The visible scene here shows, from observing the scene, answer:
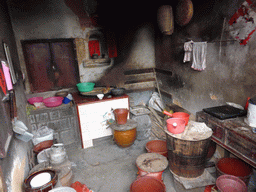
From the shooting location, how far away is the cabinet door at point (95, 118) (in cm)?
444

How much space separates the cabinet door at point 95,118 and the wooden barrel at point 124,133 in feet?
1.40

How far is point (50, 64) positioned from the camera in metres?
5.46

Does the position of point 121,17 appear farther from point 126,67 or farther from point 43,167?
point 43,167

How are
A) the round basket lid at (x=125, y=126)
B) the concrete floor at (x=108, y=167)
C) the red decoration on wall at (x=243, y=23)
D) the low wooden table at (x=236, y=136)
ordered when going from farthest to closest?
the round basket lid at (x=125, y=126) → the concrete floor at (x=108, y=167) → the red decoration on wall at (x=243, y=23) → the low wooden table at (x=236, y=136)

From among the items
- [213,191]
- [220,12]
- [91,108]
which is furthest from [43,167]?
[220,12]

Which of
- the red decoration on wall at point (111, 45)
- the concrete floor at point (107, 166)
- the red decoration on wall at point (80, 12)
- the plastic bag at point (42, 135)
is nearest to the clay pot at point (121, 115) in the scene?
the concrete floor at point (107, 166)

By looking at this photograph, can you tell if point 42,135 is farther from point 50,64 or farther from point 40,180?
point 50,64

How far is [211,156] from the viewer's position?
12.0ft

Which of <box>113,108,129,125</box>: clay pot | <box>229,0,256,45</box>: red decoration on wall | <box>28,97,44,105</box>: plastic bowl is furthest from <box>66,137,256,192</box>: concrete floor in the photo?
<box>229,0,256,45</box>: red decoration on wall

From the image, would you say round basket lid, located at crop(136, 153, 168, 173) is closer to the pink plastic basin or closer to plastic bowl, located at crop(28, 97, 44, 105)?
the pink plastic basin

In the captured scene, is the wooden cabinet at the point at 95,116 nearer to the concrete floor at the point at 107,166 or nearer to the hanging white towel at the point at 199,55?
the concrete floor at the point at 107,166

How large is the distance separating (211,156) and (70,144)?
366 cm

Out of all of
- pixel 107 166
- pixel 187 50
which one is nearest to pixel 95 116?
pixel 107 166

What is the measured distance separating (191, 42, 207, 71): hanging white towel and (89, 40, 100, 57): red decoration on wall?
3157 millimetres
